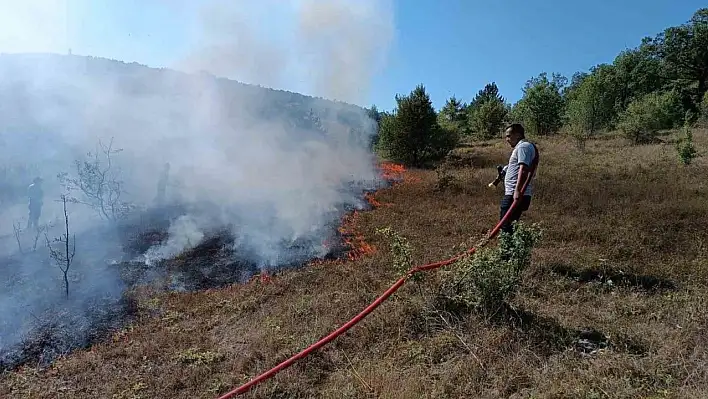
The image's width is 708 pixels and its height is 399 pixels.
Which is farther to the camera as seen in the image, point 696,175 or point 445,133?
point 445,133

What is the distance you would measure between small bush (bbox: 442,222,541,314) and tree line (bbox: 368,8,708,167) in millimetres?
15679

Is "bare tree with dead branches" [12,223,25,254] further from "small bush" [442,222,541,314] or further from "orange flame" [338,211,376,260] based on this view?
"small bush" [442,222,541,314]

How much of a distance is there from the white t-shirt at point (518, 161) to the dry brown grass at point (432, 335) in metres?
1.15

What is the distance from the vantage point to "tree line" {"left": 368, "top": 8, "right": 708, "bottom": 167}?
785 inches

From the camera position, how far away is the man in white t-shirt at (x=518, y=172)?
497 cm

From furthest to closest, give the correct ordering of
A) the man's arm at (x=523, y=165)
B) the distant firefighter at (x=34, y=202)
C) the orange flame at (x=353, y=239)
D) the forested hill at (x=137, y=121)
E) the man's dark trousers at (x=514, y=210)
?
the forested hill at (x=137, y=121), the distant firefighter at (x=34, y=202), the orange flame at (x=353, y=239), the man's dark trousers at (x=514, y=210), the man's arm at (x=523, y=165)

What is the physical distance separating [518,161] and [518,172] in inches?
5.1

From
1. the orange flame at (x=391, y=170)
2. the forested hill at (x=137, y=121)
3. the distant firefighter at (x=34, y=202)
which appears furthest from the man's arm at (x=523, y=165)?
the forested hill at (x=137, y=121)

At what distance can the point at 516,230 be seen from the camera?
4375mm

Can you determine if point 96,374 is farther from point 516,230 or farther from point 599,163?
point 599,163

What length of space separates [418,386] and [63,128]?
21564 mm

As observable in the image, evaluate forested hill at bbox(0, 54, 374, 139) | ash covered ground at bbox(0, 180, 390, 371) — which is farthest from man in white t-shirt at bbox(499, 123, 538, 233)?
forested hill at bbox(0, 54, 374, 139)

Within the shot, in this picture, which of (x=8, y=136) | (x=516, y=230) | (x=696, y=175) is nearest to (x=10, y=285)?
(x=516, y=230)

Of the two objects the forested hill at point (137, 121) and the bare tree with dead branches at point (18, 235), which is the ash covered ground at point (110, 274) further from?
the forested hill at point (137, 121)
